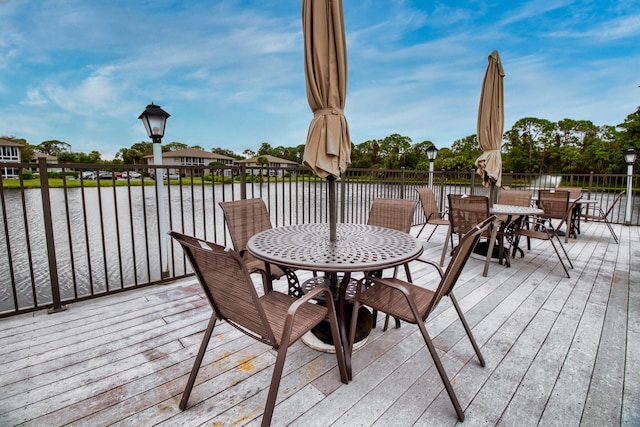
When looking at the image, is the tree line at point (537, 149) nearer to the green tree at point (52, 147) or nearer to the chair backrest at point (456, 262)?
the green tree at point (52, 147)

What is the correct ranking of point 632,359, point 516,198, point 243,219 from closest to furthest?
point 632,359 → point 243,219 → point 516,198

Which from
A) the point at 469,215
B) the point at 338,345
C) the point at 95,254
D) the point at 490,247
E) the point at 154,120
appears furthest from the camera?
the point at 95,254

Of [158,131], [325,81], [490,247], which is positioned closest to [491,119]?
[490,247]

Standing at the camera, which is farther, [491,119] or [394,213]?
[491,119]

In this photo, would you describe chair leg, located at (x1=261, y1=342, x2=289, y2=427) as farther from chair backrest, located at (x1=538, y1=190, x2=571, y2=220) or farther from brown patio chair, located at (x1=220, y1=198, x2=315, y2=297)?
chair backrest, located at (x1=538, y1=190, x2=571, y2=220)

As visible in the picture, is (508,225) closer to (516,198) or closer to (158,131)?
(516,198)

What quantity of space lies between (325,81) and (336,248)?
1120 mm

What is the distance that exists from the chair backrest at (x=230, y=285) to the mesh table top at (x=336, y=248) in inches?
13.7

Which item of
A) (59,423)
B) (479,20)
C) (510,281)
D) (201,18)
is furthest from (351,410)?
(201,18)

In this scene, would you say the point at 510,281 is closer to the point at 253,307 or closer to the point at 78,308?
the point at 253,307

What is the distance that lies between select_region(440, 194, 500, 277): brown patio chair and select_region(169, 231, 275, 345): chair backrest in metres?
3.19

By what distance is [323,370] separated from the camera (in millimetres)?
1789

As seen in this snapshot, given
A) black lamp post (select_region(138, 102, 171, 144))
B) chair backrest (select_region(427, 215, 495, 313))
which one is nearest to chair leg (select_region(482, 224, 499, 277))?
chair backrest (select_region(427, 215, 495, 313))

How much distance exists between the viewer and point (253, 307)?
1.26 metres
